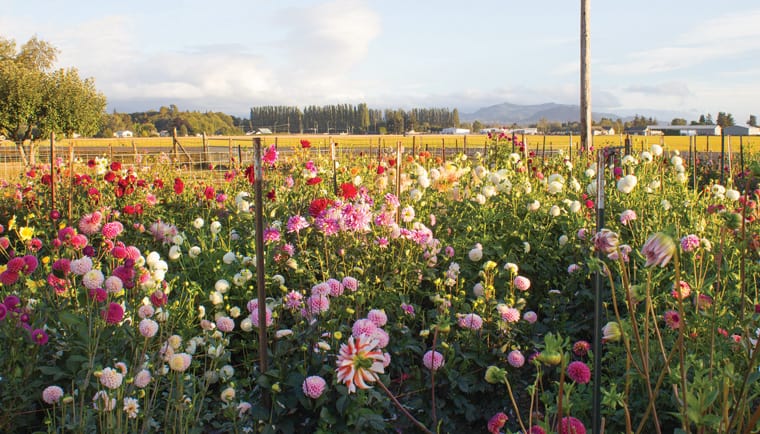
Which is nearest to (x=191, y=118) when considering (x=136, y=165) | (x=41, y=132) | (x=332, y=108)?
(x=332, y=108)

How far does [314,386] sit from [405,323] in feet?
3.68

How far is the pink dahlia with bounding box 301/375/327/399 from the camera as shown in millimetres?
1969

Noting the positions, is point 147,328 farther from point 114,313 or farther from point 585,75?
point 585,75

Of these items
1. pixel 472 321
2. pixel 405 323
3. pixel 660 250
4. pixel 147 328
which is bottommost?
pixel 405 323

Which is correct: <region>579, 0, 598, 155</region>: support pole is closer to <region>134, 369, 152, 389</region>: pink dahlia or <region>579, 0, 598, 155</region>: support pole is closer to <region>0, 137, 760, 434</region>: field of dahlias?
<region>0, 137, 760, 434</region>: field of dahlias

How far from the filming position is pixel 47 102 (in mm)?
27594

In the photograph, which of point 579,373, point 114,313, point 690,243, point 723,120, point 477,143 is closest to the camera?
point 579,373

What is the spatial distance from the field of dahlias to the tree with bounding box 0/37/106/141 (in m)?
26.1

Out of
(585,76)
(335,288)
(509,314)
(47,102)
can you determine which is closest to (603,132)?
(47,102)

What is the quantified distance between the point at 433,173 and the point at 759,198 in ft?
6.69

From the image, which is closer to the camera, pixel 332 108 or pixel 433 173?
pixel 433 173

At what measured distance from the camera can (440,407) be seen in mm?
2504

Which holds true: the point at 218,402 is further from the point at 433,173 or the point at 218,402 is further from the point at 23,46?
the point at 23,46

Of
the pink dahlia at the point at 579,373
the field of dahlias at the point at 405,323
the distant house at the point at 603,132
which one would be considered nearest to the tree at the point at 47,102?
the distant house at the point at 603,132
